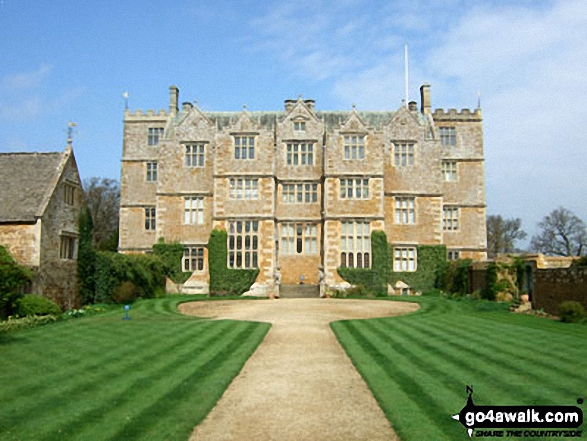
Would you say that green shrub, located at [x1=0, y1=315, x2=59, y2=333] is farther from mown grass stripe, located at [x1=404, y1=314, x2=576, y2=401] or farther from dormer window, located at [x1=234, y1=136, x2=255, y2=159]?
dormer window, located at [x1=234, y1=136, x2=255, y2=159]

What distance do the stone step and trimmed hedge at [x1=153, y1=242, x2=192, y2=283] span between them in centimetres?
605

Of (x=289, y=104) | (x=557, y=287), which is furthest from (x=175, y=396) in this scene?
(x=289, y=104)

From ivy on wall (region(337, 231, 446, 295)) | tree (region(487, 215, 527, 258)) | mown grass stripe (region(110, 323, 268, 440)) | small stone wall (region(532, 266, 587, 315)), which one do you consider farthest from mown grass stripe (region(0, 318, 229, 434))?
tree (region(487, 215, 527, 258))

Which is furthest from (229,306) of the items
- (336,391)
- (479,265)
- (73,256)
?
(336,391)

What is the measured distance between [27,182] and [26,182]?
42mm

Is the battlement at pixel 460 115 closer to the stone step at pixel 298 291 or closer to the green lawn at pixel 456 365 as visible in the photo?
the stone step at pixel 298 291

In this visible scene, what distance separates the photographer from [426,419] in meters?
7.42

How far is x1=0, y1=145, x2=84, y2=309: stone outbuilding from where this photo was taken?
2072cm

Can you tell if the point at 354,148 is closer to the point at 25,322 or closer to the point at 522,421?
the point at 25,322

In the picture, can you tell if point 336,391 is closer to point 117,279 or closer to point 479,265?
point 117,279

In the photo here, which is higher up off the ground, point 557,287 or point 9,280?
point 9,280

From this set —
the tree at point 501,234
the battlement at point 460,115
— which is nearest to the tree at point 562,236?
the tree at point 501,234

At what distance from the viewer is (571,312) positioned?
701 inches

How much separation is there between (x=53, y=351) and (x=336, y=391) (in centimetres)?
670
